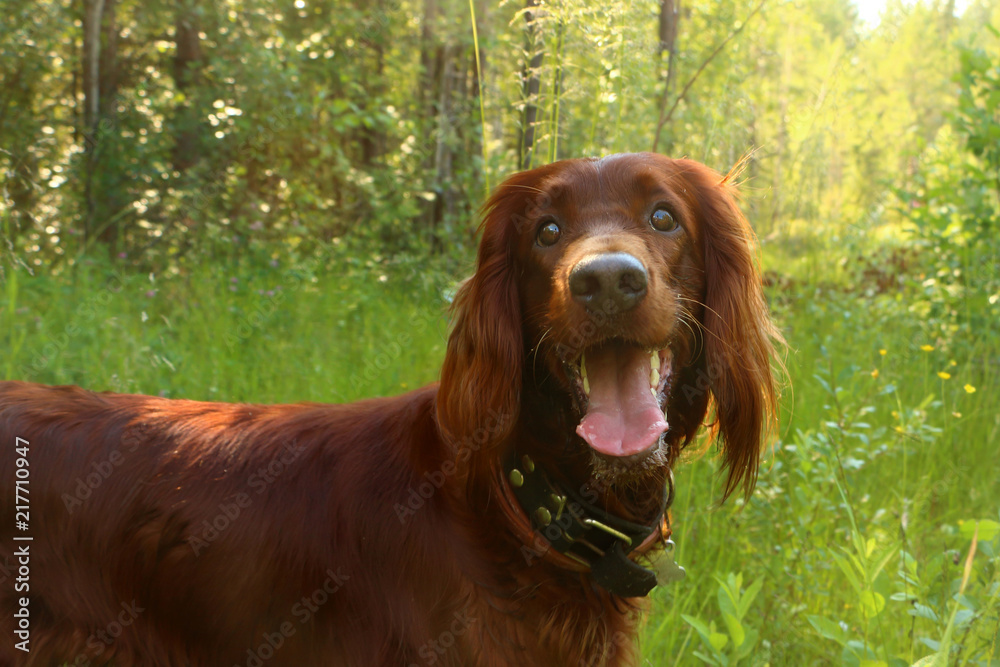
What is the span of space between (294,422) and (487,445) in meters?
0.51

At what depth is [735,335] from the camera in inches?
66.6

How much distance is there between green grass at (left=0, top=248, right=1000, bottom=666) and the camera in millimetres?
1774

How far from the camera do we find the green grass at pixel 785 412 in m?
1.77

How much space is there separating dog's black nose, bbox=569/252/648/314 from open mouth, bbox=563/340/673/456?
133 mm

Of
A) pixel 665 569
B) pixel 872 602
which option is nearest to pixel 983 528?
pixel 872 602

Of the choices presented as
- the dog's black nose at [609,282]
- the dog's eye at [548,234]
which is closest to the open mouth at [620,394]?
the dog's black nose at [609,282]

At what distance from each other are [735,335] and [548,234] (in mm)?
493

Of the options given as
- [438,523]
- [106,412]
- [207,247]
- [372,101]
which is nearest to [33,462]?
[106,412]

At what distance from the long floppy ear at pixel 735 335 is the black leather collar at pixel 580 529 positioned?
30cm

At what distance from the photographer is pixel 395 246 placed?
248 inches

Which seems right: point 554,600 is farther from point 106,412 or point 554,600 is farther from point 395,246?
point 395,246

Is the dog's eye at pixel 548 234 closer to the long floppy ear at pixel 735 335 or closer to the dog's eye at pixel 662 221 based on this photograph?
the dog's eye at pixel 662 221

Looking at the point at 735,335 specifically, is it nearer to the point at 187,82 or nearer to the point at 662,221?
the point at 662,221

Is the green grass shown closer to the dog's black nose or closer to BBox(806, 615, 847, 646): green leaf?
BBox(806, 615, 847, 646): green leaf
